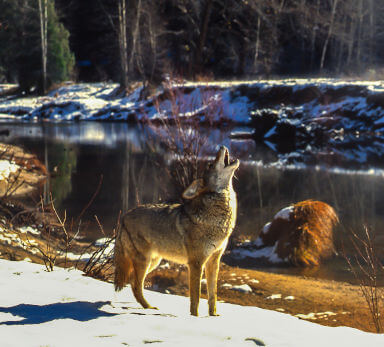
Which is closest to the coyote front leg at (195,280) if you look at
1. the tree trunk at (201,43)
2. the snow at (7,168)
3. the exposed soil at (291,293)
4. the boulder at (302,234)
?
the exposed soil at (291,293)

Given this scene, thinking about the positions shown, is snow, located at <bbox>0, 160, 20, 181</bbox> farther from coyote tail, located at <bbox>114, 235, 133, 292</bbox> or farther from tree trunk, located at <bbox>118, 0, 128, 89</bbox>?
tree trunk, located at <bbox>118, 0, 128, 89</bbox>

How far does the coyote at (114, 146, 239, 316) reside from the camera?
468 cm

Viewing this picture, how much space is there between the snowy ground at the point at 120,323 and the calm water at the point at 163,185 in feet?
11.8

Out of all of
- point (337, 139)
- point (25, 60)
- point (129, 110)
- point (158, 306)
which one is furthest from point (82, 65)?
point (158, 306)

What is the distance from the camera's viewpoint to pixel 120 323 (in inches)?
163

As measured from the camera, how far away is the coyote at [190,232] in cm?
468

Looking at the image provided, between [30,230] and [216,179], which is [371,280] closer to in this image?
[216,179]

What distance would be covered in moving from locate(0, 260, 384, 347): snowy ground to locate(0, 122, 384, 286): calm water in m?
3.61

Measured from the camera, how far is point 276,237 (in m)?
11.8

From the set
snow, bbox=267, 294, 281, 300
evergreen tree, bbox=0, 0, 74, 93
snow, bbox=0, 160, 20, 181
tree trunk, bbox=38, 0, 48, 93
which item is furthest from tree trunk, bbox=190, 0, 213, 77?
snow, bbox=267, 294, 281, 300

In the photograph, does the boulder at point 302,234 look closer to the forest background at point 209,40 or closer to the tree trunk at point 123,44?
the forest background at point 209,40

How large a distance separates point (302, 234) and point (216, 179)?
729cm

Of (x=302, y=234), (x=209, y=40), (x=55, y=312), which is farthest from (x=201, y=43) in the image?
(x=55, y=312)

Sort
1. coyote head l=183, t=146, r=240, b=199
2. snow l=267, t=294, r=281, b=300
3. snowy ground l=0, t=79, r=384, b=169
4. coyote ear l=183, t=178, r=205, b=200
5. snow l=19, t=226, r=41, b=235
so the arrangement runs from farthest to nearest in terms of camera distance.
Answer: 1. snowy ground l=0, t=79, r=384, b=169
2. snow l=19, t=226, r=41, b=235
3. snow l=267, t=294, r=281, b=300
4. coyote ear l=183, t=178, r=205, b=200
5. coyote head l=183, t=146, r=240, b=199
